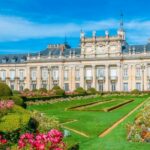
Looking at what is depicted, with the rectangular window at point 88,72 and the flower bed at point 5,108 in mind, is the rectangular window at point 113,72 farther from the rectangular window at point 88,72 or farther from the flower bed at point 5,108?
the flower bed at point 5,108

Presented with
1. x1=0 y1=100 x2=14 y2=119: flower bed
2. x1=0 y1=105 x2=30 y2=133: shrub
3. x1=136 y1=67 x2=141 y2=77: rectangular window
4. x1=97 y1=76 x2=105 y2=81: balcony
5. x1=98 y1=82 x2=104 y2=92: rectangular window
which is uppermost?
x1=136 y1=67 x2=141 y2=77: rectangular window

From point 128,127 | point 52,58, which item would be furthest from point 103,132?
point 52,58

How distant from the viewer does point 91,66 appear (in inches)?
2680

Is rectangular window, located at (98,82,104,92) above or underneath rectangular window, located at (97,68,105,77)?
underneath

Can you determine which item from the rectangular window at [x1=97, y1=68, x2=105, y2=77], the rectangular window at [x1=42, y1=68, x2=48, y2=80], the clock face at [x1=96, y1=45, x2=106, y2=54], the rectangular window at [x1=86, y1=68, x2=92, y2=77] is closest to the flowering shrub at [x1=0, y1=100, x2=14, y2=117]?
the rectangular window at [x1=97, y1=68, x2=105, y2=77]

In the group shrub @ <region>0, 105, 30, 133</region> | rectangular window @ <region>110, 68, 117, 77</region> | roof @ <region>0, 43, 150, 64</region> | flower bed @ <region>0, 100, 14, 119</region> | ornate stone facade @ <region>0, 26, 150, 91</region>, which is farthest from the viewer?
rectangular window @ <region>110, 68, 117, 77</region>

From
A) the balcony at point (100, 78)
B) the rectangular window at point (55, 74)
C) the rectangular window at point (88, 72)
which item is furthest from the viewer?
the rectangular window at point (55, 74)

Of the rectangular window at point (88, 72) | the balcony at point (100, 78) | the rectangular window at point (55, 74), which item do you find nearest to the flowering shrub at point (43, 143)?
the balcony at point (100, 78)

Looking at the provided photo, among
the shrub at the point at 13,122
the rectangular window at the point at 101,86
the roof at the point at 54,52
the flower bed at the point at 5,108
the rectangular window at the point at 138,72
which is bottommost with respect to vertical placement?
the shrub at the point at 13,122

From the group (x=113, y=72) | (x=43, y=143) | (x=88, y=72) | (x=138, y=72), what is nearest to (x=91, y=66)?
(x=88, y=72)

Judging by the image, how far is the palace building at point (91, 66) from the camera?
6494 centimetres

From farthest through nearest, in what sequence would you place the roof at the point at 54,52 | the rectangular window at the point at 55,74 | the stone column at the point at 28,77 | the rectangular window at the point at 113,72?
the stone column at the point at 28,77, the rectangular window at the point at 55,74, the rectangular window at the point at 113,72, the roof at the point at 54,52

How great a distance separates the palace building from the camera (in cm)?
6494

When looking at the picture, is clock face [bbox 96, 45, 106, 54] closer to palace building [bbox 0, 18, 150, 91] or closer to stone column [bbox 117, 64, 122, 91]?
palace building [bbox 0, 18, 150, 91]
